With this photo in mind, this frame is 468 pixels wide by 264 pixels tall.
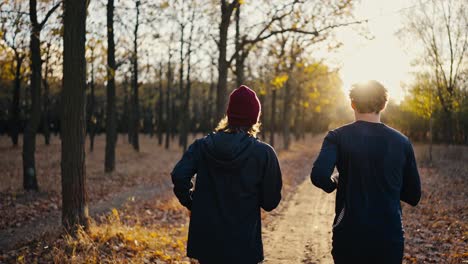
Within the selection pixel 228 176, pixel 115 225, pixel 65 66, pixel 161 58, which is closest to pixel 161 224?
pixel 115 225

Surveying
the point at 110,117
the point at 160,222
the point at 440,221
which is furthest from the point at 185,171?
the point at 110,117

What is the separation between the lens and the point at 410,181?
3408 mm

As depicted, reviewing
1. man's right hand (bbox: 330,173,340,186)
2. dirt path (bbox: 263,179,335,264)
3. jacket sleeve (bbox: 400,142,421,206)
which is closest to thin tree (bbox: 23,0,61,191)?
dirt path (bbox: 263,179,335,264)

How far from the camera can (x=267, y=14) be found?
12.9 meters

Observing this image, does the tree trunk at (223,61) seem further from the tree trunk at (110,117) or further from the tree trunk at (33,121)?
the tree trunk at (110,117)

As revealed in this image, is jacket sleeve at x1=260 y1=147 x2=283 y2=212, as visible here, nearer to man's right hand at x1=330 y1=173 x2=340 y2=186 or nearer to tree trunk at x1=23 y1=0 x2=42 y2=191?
man's right hand at x1=330 y1=173 x2=340 y2=186

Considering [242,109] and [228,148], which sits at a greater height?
[242,109]

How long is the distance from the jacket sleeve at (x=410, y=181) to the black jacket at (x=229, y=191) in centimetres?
105

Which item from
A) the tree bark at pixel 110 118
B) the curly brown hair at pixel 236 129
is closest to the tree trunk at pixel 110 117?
the tree bark at pixel 110 118

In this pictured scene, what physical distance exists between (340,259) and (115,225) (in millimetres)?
5371

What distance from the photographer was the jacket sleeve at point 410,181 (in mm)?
3346

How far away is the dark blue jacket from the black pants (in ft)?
0.12

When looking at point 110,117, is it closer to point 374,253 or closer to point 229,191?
point 229,191

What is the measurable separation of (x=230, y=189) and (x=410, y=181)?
1495mm
